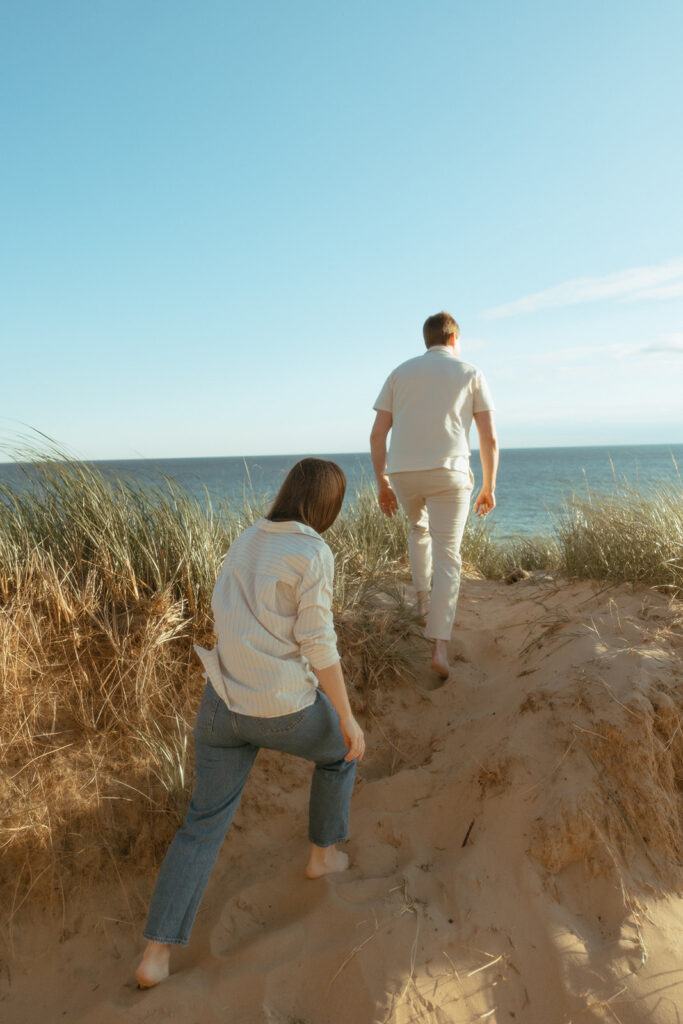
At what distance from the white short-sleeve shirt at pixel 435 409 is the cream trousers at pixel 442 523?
0.07m

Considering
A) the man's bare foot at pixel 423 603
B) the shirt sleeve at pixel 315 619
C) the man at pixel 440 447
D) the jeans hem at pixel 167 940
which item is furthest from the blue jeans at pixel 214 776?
the man's bare foot at pixel 423 603

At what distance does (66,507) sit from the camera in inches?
155

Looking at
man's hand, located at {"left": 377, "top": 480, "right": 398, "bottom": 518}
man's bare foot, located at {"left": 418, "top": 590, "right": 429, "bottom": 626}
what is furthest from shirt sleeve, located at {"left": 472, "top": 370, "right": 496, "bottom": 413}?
man's bare foot, located at {"left": 418, "top": 590, "right": 429, "bottom": 626}

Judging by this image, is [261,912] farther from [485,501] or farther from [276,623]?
[485,501]

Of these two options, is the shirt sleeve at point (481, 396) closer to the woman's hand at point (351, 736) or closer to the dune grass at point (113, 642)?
the dune grass at point (113, 642)

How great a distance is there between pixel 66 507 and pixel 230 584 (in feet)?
7.46

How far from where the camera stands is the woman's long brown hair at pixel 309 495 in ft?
6.90

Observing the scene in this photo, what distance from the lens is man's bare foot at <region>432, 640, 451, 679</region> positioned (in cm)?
360

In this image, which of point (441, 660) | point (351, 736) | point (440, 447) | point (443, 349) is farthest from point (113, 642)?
point (443, 349)

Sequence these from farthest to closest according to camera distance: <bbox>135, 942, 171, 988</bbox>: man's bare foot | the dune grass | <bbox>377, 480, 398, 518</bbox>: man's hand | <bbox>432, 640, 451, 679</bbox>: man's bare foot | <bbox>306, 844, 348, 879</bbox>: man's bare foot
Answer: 1. <bbox>377, 480, 398, 518</bbox>: man's hand
2. <bbox>432, 640, 451, 679</bbox>: man's bare foot
3. the dune grass
4. <bbox>306, 844, 348, 879</bbox>: man's bare foot
5. <bbox>135, 942, 171, 988</bbox>: man's bare foot

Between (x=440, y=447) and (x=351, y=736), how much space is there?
6.45ft

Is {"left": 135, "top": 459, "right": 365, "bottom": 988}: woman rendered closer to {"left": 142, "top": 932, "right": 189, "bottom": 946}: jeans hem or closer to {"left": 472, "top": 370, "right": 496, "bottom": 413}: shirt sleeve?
{"left": 142, "top": 932, "right": 189, "bottom": 946}: jeans hem

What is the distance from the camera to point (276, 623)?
79.4 inches

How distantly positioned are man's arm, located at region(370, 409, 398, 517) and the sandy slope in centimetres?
148
